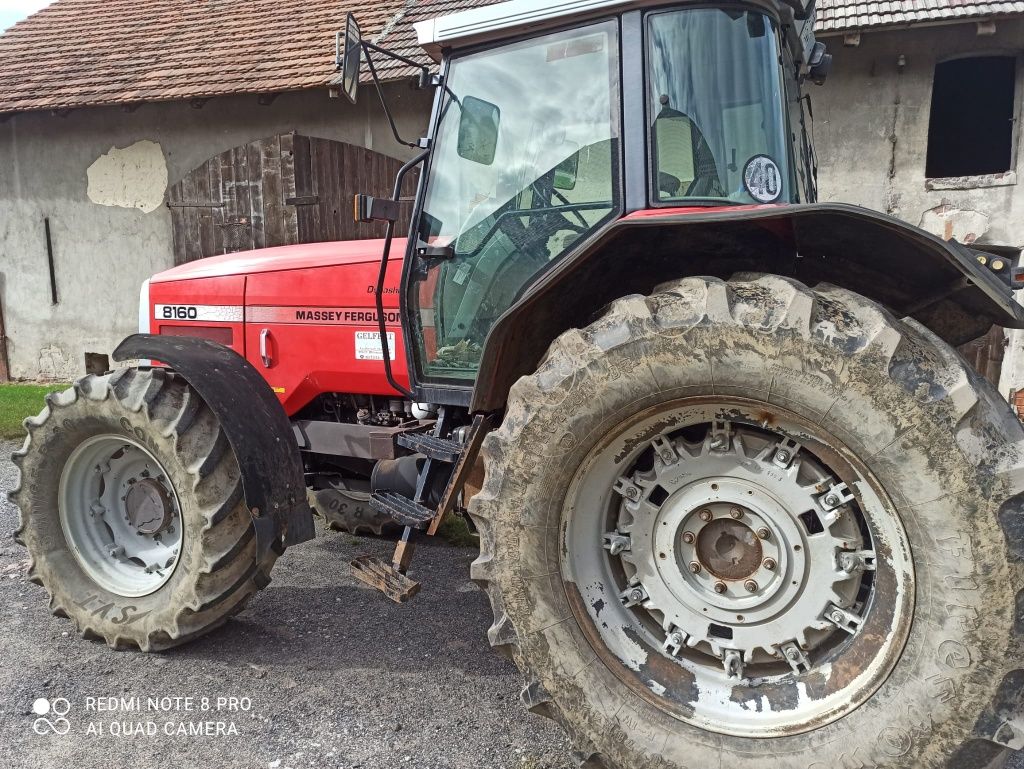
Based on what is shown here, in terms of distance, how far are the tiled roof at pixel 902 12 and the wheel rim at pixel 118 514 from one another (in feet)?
19.8

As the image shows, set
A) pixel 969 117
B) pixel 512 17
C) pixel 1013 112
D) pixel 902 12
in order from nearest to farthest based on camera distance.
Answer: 1. pixel 512 17
2. pixel 902 12
3. pixel 1013 112
4. pixel 969 117

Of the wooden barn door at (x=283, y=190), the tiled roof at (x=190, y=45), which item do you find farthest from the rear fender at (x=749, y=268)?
the wooden barn door at (x=283, y=190)

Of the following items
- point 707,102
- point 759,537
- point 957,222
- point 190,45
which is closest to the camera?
point 759,537

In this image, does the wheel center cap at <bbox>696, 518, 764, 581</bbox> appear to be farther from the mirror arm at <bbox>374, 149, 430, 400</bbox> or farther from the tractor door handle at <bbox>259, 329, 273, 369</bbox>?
the tractor door handle at <bbox>259, 329, 273, 369</bbox>

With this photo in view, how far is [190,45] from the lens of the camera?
9180mm

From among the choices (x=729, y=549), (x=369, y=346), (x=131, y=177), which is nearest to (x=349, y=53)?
(x=369, y=346)

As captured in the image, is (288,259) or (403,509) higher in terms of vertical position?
(288,259)

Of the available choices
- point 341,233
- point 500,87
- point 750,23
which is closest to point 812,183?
point 750,23

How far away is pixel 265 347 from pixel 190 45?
7.23m

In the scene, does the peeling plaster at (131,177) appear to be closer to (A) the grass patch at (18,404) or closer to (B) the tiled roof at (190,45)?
(B) the tiled roof at (190,45)

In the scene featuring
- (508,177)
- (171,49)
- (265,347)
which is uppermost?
(171,49)

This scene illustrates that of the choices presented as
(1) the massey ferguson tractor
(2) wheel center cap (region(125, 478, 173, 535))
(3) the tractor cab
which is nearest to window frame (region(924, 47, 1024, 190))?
(1) the massey ferguson tractor

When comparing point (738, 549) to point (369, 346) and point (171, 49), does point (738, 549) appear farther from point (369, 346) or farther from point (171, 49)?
point (171, 49)

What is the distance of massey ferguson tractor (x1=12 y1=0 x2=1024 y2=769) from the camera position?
6.01ft
